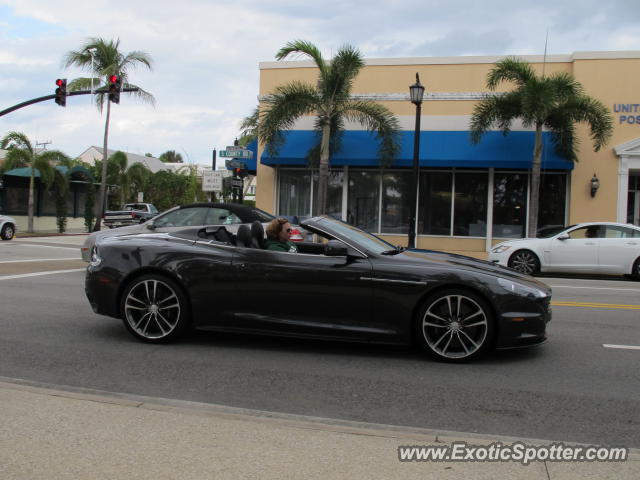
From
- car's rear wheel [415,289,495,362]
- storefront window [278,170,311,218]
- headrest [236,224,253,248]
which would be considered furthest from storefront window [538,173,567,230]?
headrest [236,224,253,248]

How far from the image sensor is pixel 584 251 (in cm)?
1444

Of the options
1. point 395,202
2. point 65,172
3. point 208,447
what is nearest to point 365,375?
point 208,447

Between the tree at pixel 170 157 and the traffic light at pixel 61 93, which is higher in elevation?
the tree at pixel 170 157

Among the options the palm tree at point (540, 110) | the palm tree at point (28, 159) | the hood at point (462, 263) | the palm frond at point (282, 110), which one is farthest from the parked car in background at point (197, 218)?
the palm tree at point (28, 159)

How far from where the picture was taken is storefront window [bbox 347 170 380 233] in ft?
73.1

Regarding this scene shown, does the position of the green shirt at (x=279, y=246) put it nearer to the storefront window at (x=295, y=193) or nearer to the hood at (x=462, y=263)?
the hood at (x=462, y=263)

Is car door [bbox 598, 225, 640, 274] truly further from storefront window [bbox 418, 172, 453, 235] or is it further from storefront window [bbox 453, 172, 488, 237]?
storefront window [bbox 418, 172, 453, 235]

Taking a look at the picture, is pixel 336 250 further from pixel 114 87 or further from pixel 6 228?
pixel 6 228

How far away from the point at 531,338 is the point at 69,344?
4.74 metres

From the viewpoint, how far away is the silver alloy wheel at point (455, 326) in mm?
5617

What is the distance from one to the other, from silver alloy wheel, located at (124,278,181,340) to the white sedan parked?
34.4 ft

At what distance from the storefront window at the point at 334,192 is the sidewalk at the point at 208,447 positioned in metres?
18.6

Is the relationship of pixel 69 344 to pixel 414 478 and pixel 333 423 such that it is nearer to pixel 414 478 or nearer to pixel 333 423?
pixel 333 423

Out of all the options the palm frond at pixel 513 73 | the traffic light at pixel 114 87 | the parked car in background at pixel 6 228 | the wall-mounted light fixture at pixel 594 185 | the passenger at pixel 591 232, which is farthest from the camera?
the parked car in background at pixel 6 228
